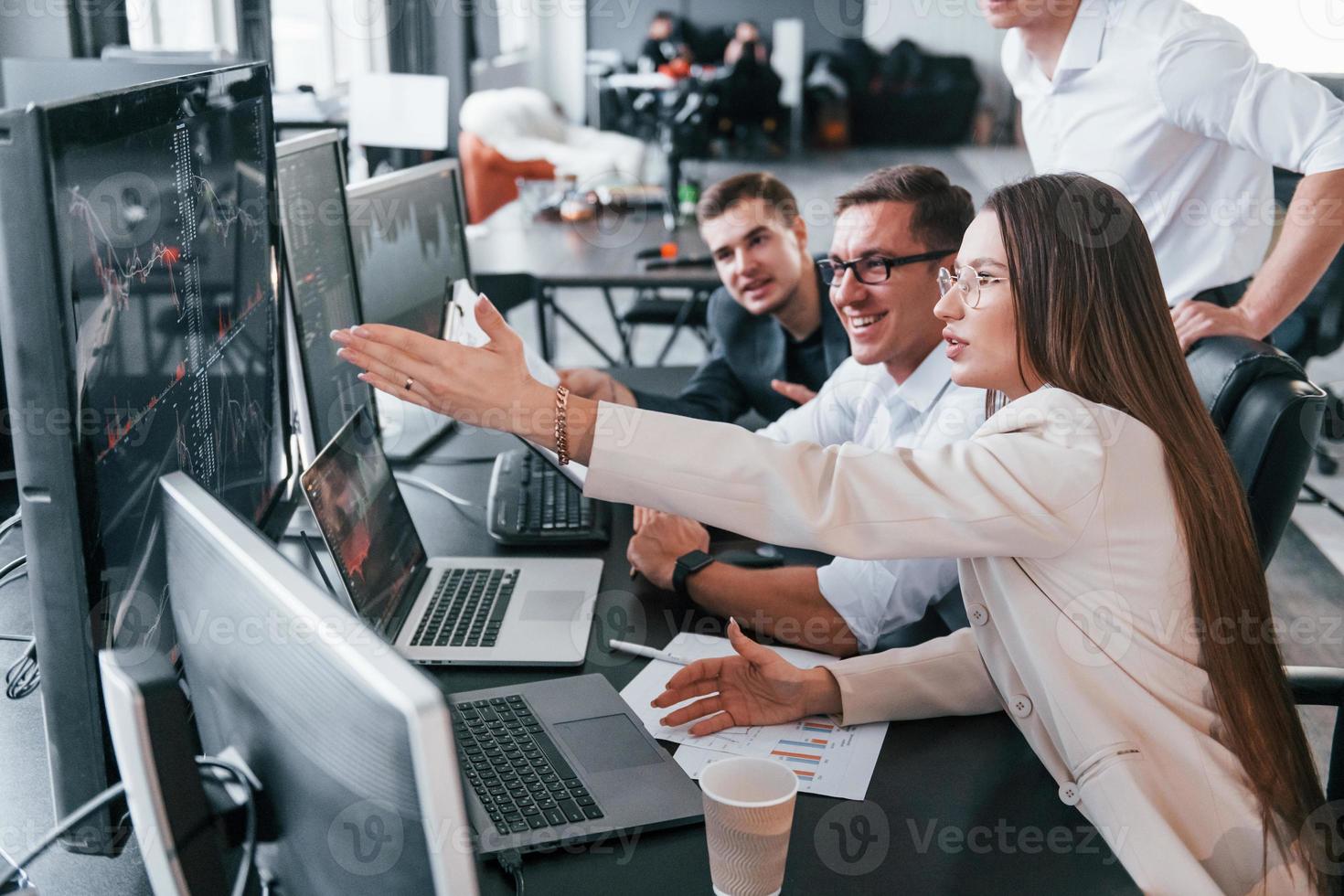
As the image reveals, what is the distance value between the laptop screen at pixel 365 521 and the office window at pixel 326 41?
13.4ft

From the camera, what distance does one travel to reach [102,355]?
83cm

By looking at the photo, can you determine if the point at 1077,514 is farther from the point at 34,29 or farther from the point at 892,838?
the point at 34,29

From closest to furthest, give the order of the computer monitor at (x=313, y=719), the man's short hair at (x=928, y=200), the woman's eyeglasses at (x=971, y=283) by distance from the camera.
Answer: the computer monitor at (x=313, y=719), the woman's eyeglasses at (x=971, y=283), the man's short hair at (x=928, y=200)

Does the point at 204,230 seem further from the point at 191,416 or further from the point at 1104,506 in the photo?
the point at 1104,506

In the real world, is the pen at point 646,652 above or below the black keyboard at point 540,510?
below

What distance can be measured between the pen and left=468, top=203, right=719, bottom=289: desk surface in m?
2.23

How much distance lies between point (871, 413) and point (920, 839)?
1.07 meters

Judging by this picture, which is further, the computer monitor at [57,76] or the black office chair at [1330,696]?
the computer monitor at [57,76]

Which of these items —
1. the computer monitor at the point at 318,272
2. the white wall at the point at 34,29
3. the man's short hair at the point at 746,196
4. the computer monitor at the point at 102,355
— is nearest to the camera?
the computer monitor at the point at 102,355

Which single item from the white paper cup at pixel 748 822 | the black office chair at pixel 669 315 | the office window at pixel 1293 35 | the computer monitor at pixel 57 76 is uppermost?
the office window at pixel 1293 35

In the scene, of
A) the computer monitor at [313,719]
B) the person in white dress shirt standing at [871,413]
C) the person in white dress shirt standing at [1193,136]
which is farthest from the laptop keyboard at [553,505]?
the person in white dress shirt standing at [1193,136]

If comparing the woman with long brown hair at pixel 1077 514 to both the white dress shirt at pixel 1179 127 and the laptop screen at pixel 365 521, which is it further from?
the white dress shirt at pixel 1179 127

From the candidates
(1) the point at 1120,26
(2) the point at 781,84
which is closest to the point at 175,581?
(1) the point at 1120,26

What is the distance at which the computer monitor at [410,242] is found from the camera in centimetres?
194
